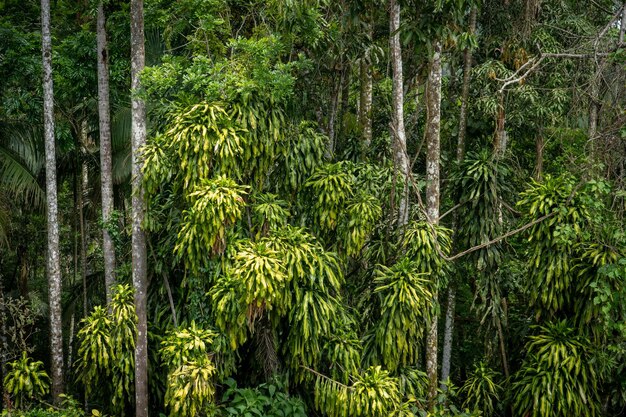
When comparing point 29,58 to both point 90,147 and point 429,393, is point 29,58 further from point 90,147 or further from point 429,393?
point 429,393

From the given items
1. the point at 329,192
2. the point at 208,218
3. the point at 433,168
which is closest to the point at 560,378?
the point at 433,168

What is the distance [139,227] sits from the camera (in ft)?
24.8

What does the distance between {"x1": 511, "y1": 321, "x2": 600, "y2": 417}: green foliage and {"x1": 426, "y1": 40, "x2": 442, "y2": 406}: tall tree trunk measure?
3.94 feet

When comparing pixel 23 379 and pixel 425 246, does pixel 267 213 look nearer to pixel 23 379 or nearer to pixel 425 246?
pixel 425 246

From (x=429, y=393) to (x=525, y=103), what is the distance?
4772 millimetres

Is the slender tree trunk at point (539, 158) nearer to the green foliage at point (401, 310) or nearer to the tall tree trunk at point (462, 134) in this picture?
the tall tree trunk at point (462, 134)

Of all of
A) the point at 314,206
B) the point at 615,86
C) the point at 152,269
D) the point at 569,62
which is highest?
the point at 569,62

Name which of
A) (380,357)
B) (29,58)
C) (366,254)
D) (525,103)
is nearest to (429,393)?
(380,357)

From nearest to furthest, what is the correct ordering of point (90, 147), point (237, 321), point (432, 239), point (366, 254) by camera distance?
point (237, 321) → point (432, 239) → point (366, 254) → point (90, 147)

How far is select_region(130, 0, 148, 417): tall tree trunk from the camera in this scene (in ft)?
24.3

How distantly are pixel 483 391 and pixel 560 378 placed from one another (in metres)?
1.20

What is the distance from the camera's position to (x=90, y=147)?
1280 cm

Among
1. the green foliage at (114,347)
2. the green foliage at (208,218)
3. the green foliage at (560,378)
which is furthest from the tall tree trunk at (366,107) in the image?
the green foliage at (114,347)

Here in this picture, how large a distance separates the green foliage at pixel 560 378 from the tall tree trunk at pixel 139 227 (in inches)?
188
